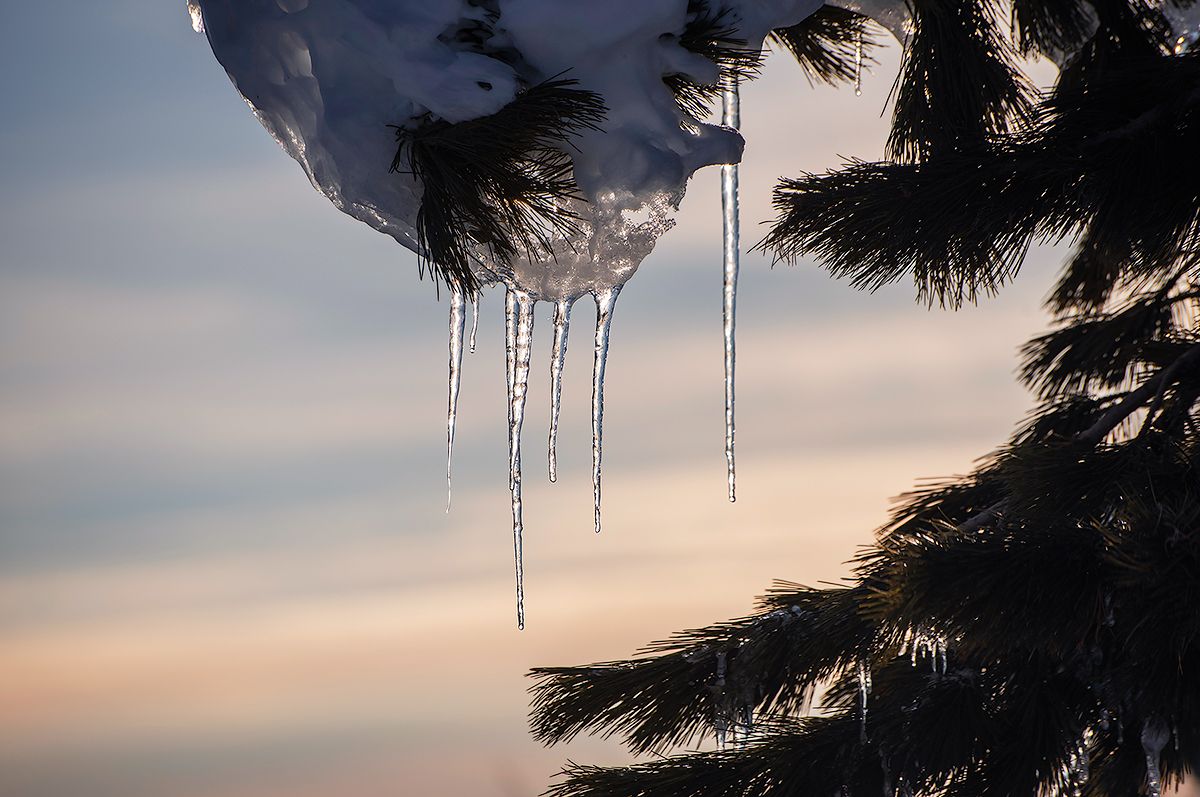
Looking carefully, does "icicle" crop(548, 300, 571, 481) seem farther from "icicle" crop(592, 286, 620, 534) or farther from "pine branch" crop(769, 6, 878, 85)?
"pine branch" crop(769, 6, 878, 85)

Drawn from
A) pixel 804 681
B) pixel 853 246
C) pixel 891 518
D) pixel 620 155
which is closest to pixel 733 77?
pixel 620 155

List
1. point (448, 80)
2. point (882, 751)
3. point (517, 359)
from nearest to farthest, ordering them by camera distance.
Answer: point (448, 80), point (517, 359), point (882, 751)

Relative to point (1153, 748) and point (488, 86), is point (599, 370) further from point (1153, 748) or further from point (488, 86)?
point (1153, 748)

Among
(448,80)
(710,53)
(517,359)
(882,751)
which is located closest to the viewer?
(448,80)

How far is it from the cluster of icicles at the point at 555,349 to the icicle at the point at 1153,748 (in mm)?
1166

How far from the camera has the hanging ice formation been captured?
1.94 meters

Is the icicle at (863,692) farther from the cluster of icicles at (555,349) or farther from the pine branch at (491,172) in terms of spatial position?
the pine branch at (491,172)

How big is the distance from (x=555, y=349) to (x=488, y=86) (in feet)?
2.60

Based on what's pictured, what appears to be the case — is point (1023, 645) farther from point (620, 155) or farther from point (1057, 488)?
point (620, 155)

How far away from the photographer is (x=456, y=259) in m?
2.00

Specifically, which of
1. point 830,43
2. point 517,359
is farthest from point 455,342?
point 830,43

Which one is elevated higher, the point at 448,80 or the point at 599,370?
the point at 448,80

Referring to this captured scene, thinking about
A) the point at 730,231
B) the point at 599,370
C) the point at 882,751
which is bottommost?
the point at 882,751

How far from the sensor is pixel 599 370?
8.98 ft
